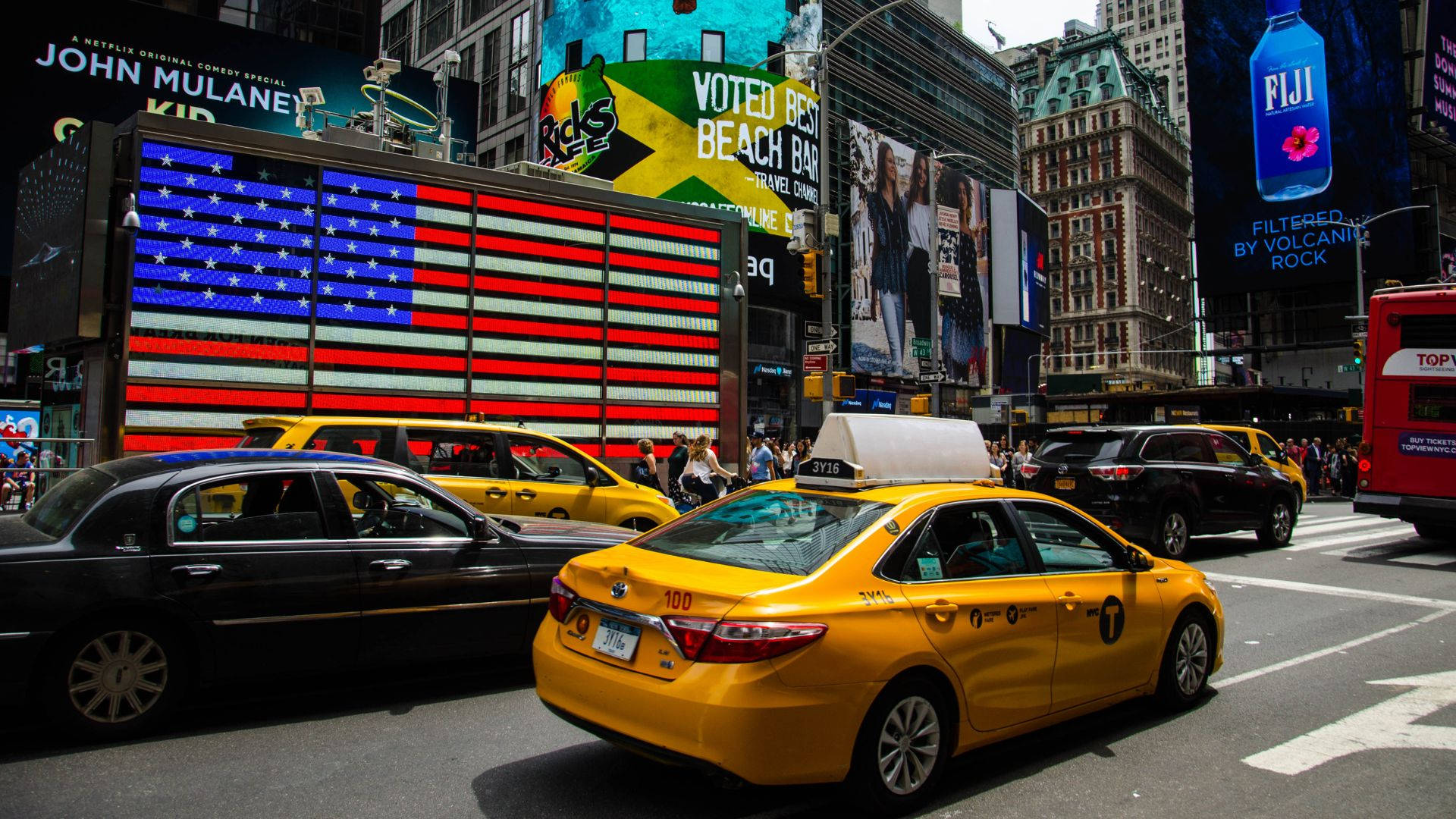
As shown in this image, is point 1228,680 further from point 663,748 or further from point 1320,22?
point 1320,22

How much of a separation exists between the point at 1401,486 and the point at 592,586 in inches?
499

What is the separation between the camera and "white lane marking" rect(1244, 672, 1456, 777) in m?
4.64

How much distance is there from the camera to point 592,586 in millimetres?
4086

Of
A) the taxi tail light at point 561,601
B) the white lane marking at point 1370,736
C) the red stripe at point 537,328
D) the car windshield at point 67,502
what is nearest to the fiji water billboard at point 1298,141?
the red stripe at point 537,328

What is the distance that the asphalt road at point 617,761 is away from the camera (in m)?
3.95

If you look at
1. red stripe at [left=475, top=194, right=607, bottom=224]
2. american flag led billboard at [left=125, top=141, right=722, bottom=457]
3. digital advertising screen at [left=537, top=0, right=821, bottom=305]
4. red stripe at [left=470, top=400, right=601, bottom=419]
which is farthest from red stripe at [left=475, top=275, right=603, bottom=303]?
digital advertising screen at [left=537, top=0, right=821, bottom=305]

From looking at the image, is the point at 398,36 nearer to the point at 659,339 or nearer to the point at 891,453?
the point at 659,339

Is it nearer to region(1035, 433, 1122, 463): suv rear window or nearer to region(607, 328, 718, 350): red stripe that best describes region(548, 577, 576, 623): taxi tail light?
region(1035, 433, 1122, 463): suv rear window

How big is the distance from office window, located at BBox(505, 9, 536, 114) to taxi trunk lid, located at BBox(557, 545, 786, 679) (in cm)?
4996

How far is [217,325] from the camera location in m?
11.6

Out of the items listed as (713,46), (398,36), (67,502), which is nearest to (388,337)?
(67,502)

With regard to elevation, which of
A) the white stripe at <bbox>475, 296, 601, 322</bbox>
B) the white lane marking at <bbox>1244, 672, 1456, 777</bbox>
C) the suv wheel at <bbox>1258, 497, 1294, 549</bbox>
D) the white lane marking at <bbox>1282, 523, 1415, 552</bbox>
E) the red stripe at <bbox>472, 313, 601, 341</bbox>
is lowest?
the white lane marking at <bbox>1244, 672, 1456, 777</bbox>

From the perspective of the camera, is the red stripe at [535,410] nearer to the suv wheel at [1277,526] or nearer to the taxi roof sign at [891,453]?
the taxi roof sign at [891,453]

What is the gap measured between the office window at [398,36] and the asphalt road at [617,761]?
2571 inches
